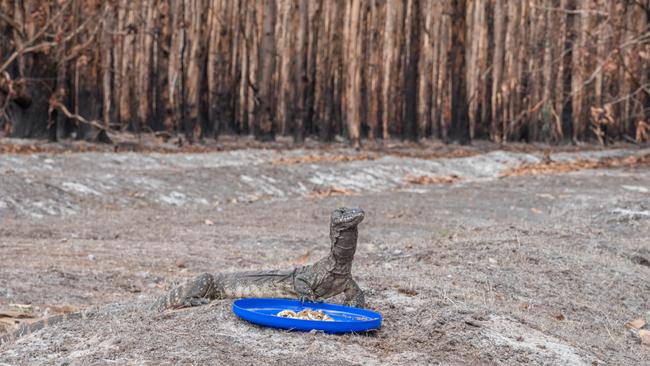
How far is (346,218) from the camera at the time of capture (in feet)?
15.0

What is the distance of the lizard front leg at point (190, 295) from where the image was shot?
4938 millimetres

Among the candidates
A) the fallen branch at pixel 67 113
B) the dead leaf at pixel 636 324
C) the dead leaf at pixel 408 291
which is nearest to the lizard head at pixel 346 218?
the dead leaf at pixel 408 291

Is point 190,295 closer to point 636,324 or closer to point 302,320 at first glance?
point 302,320

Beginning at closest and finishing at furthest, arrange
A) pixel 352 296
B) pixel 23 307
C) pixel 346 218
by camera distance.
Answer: pixel 346 218 → pixel 352 296 → pixel 23 307

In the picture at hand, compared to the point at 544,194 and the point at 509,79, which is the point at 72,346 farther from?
the point at 509,79

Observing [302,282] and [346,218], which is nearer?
[346,218]

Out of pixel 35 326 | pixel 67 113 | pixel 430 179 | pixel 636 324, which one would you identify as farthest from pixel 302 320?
pixel 67 113

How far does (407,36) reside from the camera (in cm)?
2212

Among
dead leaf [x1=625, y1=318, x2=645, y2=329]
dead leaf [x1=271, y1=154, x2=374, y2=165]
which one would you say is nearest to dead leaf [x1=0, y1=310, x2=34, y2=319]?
dead leaf [x1=625, y1=318, x2=645, y2=329]

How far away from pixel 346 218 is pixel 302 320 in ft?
1.82

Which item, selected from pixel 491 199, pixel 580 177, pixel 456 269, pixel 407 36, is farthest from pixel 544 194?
pixel 407 36

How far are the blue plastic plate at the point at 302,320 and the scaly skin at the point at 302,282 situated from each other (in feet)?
0.30

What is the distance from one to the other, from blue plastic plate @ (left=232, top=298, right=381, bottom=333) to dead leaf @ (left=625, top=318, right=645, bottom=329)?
196 cm

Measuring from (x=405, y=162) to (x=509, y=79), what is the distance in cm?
852
